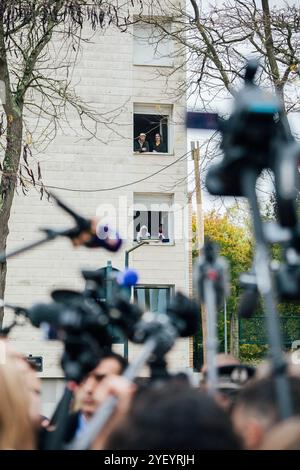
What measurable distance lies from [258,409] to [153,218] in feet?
71.7

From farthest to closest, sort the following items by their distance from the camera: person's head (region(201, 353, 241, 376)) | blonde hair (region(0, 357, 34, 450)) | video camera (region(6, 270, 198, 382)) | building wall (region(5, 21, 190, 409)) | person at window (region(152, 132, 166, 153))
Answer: person at window (region(152, 132, 166, 153)) < building wall (region(5, 21, 190, 409)) < person's head (region(201, 353, 241, 376)) < video camera (region(6, 270, 198, 382)) < blonde hair (region(0, 357, 34, 450))

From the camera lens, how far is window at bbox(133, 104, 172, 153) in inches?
975

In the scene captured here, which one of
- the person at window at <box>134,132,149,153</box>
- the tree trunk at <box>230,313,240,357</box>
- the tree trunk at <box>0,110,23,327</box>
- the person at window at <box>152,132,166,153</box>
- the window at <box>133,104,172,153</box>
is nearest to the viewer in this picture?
the tree trunk at <box>0,110,23,327</box>

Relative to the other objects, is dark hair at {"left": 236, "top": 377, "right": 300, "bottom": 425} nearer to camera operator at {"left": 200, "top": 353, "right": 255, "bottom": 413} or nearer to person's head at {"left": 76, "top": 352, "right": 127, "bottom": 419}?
person's head at {"left": 76, "top": 352, "right": 127, "bottom": 419}

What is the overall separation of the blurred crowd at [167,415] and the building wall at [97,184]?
20.2 m

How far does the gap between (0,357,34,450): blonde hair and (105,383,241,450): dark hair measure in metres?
0.44

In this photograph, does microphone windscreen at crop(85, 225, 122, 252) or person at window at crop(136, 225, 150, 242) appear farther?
person at window at crop(136, 225, 150, 242)

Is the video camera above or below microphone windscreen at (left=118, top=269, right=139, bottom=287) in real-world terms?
below

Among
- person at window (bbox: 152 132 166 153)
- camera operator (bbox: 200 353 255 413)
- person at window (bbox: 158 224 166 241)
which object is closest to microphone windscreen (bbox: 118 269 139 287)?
camera operator (bbox: 200 353 255 413)

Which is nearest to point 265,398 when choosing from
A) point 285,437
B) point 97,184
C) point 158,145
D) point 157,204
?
point 285,437

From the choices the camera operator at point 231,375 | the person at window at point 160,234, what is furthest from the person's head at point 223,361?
the person at window at point 160,234

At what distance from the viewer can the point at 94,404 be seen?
3133mm

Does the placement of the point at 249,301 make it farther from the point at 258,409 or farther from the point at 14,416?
the point at 14,416

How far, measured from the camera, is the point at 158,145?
25078 mm
